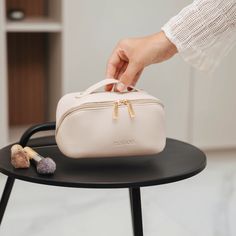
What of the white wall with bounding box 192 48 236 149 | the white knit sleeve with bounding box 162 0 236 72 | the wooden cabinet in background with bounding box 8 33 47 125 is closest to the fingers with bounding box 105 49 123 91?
the white knit sleeve with bounding box 162 0 236 72

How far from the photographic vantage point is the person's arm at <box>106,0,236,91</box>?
2.86 feet

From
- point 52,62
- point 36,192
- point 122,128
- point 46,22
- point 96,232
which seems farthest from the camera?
point 52,62

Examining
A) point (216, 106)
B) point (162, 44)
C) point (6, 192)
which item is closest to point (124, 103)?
point (162, 44)

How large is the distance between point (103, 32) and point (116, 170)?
1.00 m

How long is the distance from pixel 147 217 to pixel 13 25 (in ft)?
2.50

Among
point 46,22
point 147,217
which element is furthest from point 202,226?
point 46,22

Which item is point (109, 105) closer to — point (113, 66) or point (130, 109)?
point (130, 109)

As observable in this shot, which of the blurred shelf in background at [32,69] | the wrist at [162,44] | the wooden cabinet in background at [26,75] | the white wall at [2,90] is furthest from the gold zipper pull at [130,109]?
the wooden cabinet in background at [26,75]

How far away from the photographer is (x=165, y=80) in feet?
6.18

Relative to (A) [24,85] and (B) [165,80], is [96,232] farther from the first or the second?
(A) [24,85]

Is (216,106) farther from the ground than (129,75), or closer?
closer

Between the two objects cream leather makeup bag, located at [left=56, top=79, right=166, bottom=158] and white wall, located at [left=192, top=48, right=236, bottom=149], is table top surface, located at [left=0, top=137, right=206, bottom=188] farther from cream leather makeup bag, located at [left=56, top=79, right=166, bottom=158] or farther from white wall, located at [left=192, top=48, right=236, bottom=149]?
white wall, located at [left=192, top=48, right=236, bottom=149]

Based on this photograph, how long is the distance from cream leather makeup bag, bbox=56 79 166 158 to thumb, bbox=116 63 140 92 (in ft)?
0.19

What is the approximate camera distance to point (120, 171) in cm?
83
